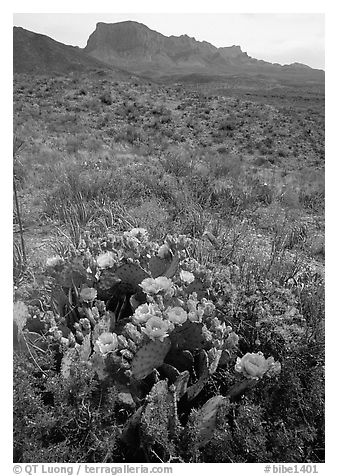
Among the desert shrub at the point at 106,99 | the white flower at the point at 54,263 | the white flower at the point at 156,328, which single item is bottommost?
the white flower at the point at 156,328

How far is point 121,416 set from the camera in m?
2.02

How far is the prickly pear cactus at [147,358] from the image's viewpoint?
190 centimetres

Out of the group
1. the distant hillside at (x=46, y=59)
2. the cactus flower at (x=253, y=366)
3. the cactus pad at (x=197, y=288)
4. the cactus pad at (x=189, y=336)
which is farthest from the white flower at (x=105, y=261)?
the distant hillside at (x=46, y=59)

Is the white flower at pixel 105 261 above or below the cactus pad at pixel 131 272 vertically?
above

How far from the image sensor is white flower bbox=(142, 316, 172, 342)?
1872mm

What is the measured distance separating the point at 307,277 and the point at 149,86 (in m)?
28.2

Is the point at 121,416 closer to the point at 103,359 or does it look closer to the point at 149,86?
the point at 103,359

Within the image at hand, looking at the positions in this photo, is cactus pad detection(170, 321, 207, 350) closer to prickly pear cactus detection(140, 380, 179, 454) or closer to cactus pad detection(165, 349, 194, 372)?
cactus pad detection(165, 349, 194, 372)

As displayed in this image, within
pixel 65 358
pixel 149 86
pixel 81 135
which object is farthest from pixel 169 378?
pixel 149 86

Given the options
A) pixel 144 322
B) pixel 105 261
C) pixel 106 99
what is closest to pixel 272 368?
pixel 144 322

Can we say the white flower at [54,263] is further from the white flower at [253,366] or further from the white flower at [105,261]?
the white flower at [253,366]

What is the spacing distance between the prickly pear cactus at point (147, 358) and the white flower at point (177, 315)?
95 mm

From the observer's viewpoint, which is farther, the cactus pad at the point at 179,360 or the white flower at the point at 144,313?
the cactus pad at the point at 179,360
